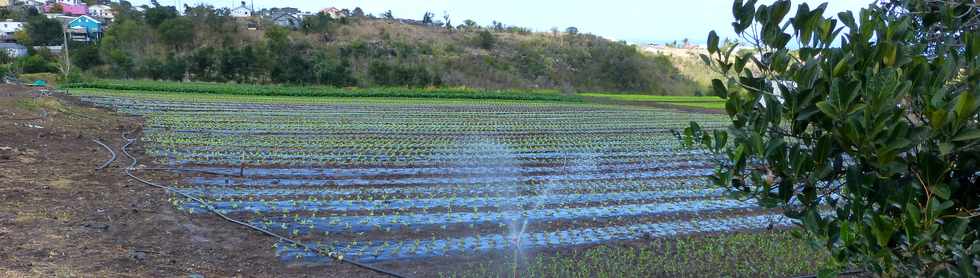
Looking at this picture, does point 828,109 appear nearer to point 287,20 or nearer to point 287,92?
point 287,92

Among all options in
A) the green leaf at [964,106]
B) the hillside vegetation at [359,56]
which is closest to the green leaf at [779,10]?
the green leaf at [964,106]

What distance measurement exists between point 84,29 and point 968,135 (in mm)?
57353

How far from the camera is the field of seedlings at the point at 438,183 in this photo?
20.3 ft

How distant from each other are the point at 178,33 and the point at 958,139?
47503 mm

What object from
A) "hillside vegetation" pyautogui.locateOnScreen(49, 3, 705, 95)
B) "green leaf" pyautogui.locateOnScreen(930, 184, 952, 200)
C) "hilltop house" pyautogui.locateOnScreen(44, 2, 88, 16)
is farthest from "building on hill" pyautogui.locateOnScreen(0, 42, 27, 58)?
"green leaf" pyautogui.locateOnScreen(930, 184, 952, 200)

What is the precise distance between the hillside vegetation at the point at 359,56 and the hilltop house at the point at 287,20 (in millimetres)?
2110

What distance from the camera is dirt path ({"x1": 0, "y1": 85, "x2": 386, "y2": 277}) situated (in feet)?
15.6

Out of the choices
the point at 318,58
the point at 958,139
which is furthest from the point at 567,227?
the point at 318,58

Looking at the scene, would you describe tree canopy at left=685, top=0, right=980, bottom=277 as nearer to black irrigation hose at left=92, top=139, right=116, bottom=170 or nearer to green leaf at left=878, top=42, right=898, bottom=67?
green leaf at left=878, top=42, right=898, bottom=67

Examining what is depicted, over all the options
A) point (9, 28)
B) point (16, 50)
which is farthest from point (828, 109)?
point (9, 28)

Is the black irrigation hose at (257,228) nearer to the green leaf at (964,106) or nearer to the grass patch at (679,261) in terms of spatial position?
the grass patch at (679,261)

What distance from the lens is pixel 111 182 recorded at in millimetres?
7660

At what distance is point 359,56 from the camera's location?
4409 cm

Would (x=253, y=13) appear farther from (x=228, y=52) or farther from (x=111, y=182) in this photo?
(x=111, y=182)
